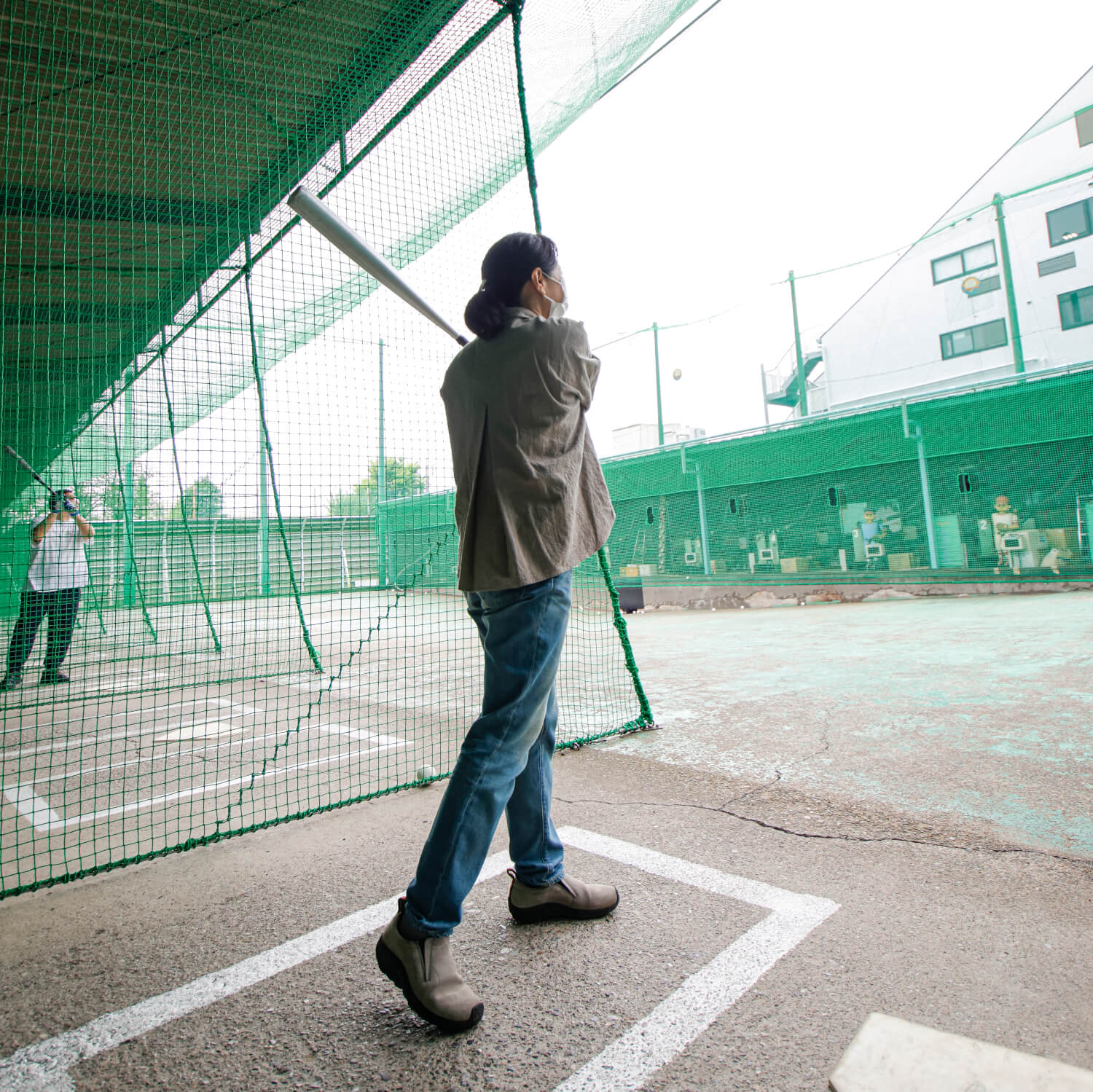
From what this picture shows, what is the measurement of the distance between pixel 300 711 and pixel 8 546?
23.5 feet

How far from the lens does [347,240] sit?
178 centimetres

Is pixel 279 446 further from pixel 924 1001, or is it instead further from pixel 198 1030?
pixel 924 1001

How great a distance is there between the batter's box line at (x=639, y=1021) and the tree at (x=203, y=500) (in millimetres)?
2852

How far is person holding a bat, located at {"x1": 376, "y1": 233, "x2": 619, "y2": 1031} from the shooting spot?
1322 millimetres

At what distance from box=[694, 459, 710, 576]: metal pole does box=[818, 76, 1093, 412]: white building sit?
4853 mm

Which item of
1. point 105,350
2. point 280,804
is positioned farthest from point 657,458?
point 280,804

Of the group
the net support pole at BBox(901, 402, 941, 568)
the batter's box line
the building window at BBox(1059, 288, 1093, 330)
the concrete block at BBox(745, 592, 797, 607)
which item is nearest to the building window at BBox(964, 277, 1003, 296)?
the building window at BBox(1059, 288, 1093, 330)

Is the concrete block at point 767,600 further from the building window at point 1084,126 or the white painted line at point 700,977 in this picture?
the white painted line at point 700,977

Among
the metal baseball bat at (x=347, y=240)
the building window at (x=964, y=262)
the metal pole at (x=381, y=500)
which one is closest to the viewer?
the metal baseball bat at (x=347, y=240)

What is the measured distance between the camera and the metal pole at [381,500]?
333cm

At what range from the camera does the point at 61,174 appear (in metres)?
4.36

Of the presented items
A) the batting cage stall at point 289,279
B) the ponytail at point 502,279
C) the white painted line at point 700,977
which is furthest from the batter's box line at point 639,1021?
the ponytail at point 502,279

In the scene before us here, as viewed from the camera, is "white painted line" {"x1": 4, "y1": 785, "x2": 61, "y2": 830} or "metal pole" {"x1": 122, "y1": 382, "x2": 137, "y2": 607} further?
"metal pole" {"x1": 122, "y1": 382, "x2": 137, "y2": 607}

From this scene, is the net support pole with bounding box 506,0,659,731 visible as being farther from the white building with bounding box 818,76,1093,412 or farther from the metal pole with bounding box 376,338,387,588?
the white building with bounding box 818,76,1093,412
